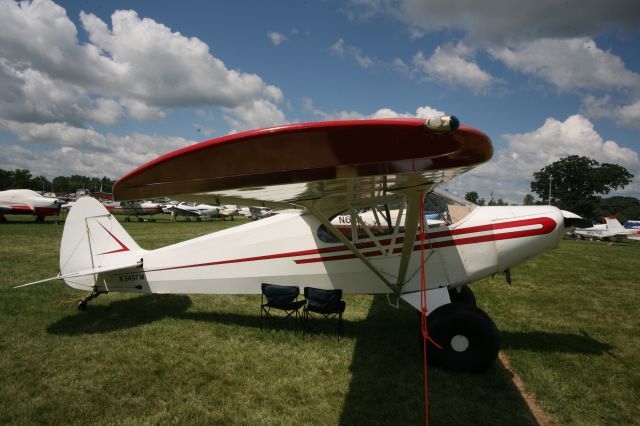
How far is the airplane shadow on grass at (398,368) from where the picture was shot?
10.9 feet

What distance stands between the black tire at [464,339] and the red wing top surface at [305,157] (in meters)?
2.38

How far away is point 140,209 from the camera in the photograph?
34.0 m

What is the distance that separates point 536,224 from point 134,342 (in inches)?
217

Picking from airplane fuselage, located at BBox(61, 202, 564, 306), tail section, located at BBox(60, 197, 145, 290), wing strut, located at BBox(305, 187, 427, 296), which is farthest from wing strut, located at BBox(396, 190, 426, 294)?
tail section, located at BBox(60, 197, 145, 290)

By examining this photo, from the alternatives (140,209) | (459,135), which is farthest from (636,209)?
(459,135)

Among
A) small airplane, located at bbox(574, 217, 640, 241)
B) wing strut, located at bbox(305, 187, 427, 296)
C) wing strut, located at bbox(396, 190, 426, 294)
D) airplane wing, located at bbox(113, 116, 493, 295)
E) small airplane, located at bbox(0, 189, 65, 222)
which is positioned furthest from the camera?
small airplane, located at bbox(574, 217, 640, 241)

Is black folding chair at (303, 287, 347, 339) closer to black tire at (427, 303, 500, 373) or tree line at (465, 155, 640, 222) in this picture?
black tire at (427, 303, 500, 373)

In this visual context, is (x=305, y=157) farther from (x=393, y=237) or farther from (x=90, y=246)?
(x=90, y=246)

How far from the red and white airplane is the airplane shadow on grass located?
37 centimetres

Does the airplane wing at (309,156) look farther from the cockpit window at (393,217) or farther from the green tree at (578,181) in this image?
the green tree at (578,181)

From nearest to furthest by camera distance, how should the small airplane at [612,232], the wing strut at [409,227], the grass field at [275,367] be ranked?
the wing strut at [409,227], the grass field at [275,367], the small airplane at [612,232]

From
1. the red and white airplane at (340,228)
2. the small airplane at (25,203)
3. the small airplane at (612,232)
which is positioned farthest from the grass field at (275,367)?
the small airplane at (612,232)

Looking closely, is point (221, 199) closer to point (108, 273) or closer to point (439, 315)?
point (439, 315)

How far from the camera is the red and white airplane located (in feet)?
5.77
